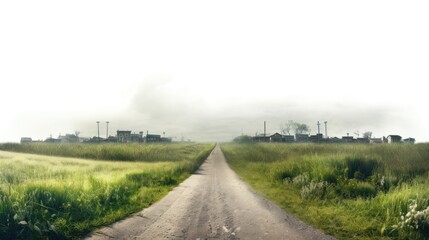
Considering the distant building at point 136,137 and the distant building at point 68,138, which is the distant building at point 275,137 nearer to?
the distant building at point 136,137

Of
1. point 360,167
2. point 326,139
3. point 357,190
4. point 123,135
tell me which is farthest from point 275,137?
point 357,190

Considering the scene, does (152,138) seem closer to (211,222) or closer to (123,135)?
(123,135)

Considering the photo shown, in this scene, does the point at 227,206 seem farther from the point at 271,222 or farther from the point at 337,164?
the point at 337,164

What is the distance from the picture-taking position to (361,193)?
44.0 ft

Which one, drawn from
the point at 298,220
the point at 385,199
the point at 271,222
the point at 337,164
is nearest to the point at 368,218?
the point at 385,199

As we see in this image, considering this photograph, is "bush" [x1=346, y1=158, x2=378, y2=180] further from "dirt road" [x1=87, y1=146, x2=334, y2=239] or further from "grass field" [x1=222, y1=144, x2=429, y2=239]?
"dirt road" [x1=87, y1=146, x2=334, y2=239]

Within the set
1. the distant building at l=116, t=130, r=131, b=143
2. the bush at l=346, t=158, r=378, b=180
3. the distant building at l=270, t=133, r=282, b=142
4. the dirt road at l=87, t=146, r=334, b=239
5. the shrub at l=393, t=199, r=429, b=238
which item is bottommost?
the dirt road at l=87, t=146, r=334, b=239

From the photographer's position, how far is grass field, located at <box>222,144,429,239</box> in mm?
8492

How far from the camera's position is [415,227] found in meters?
8.27

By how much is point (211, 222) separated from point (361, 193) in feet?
27.0

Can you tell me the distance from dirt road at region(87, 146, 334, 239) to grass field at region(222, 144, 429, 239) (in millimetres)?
1002

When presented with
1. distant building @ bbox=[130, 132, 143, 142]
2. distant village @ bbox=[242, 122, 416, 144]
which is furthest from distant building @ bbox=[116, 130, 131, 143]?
distant village @ bbox=[242, 122, 416, 144]

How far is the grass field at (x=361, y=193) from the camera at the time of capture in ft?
27.9

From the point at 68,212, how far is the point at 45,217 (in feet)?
2.37
